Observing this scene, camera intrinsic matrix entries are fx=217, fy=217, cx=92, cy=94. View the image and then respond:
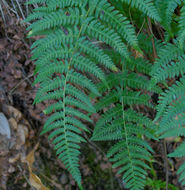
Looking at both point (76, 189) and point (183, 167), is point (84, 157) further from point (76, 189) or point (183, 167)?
point (183, 167)

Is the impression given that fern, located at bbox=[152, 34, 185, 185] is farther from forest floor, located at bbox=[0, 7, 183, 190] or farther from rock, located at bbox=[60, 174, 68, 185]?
rock, located at bbox=[60, 174, 68, 185]

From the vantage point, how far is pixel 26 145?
8.75 feet

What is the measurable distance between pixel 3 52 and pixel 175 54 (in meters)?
1.93

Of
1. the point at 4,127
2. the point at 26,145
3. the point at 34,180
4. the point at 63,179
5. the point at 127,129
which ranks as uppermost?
the point at 127,129

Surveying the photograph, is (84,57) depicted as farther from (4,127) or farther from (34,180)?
(34,180)

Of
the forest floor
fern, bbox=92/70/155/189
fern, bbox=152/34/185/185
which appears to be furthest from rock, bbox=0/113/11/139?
fern, bbox=152/34/185/185

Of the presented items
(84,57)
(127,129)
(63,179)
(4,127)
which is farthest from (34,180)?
(84,57)

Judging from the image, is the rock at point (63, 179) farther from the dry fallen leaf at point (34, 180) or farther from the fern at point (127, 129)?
the fern at point (127, 129)

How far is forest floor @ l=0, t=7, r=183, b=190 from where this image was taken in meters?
2.54

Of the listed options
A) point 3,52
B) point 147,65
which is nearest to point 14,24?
point 3,52

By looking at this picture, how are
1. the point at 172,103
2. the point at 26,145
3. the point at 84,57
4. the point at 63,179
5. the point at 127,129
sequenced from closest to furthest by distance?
the point at 172,103
the point at 84,57
the point at 127,129
the point at 26,145
the point at 63,179

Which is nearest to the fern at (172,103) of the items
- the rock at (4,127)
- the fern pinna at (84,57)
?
the fern pinna at (84,57)

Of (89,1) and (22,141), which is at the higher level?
(89,1)

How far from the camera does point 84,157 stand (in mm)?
2818
